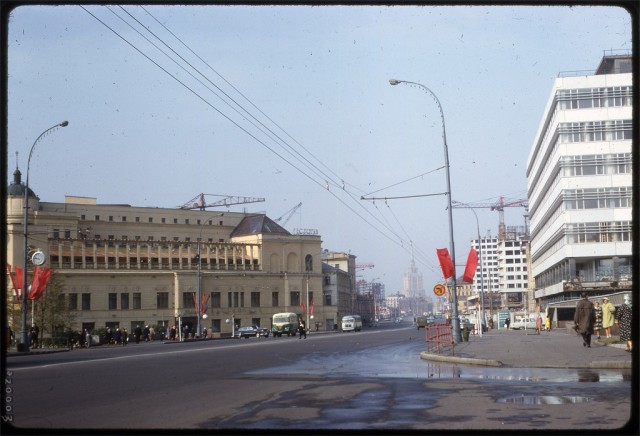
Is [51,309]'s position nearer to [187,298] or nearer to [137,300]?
[137,300]

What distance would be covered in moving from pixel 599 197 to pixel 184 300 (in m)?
51.4

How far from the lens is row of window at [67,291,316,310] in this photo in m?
89.7

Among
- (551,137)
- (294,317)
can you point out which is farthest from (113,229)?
(551,137)

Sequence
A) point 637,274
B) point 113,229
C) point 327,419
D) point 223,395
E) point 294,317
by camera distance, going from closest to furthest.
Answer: point 637,274 → point 327,419 → point 223,395 → point 294,317 → point 113,229

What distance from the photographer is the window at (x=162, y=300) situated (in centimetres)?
9825

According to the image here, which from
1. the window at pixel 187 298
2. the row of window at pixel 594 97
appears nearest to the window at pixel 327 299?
the window at pixel 187 298

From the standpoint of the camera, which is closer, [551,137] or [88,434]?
[88,434]

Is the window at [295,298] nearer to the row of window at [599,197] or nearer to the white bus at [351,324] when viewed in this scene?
the white bus at [351,324]

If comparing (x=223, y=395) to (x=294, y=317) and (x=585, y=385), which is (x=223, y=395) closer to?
(x=585, y=385)

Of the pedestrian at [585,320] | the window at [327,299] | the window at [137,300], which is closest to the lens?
the pedestrian at [585,320]

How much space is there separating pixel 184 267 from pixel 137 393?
85.7 meters

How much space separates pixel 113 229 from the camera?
100 metres

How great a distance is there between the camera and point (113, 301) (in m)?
92.4

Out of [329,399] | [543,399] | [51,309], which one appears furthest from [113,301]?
[543,399]
